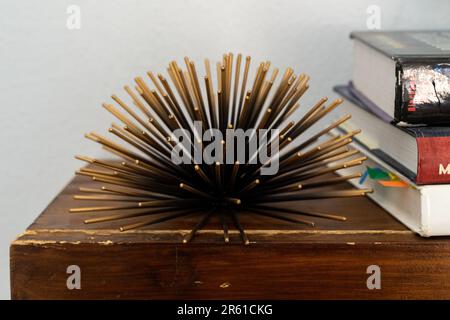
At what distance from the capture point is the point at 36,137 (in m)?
0.97

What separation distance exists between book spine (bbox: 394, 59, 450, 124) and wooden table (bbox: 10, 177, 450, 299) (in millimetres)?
119

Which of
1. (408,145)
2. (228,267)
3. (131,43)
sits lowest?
(228,267)

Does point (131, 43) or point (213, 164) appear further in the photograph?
point (131, 43)

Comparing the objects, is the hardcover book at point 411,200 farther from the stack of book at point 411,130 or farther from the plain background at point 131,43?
the plain background at point 131,43

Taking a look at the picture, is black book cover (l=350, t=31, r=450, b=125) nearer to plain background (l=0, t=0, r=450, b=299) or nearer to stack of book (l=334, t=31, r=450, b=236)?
stack of book (l=334, t=31, r=450, b=236)

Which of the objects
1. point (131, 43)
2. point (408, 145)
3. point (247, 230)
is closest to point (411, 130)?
point (408, 145)

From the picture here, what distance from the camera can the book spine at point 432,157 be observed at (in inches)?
25.8

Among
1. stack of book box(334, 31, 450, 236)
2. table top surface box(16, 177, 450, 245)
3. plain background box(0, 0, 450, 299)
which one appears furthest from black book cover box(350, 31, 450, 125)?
plain background box(0, 0, 450, 299)

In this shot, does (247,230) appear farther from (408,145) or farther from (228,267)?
(408,145)

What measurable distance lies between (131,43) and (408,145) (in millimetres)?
415

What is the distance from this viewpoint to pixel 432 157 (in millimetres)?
655

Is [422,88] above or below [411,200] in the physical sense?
above

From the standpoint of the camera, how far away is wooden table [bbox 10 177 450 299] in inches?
25.3

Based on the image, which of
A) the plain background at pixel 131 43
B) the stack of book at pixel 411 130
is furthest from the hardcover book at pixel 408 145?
the plain background at pixel 131 43
